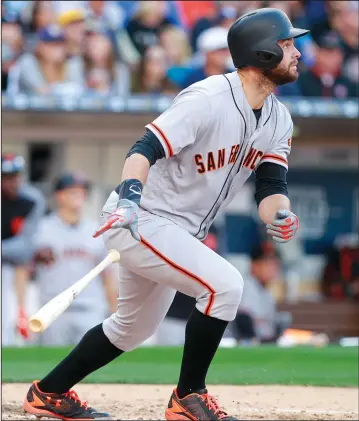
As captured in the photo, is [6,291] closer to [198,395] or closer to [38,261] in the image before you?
[38,261]

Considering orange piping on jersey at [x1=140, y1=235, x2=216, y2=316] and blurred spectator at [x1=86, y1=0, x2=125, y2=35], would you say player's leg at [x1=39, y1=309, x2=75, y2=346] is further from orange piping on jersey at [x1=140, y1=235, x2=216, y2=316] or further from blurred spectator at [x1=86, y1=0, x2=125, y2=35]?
orange piping on jersey at [x1=140, y1=235, x2=216, y2=316]

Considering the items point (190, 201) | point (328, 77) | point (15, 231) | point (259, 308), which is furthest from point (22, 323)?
point (190, 201)

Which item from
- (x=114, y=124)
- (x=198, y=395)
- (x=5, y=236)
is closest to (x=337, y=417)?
(x=198, y=395)

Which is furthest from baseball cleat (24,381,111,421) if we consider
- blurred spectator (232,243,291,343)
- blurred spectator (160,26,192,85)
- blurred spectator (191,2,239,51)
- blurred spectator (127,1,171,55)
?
blurred spectator (191,2,239,51)

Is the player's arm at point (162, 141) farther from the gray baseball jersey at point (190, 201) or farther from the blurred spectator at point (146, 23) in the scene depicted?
the blurred spectator at point (146, 23)

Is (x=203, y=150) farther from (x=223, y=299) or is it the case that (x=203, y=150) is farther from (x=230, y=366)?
(x=230, y=366)

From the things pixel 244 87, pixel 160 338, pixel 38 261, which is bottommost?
pixel 160 338

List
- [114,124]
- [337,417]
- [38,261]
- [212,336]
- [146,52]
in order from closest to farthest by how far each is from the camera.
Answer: [212,336] < [337,417] < [38,261] < [114,124] < [146,52]

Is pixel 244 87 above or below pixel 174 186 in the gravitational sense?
above
